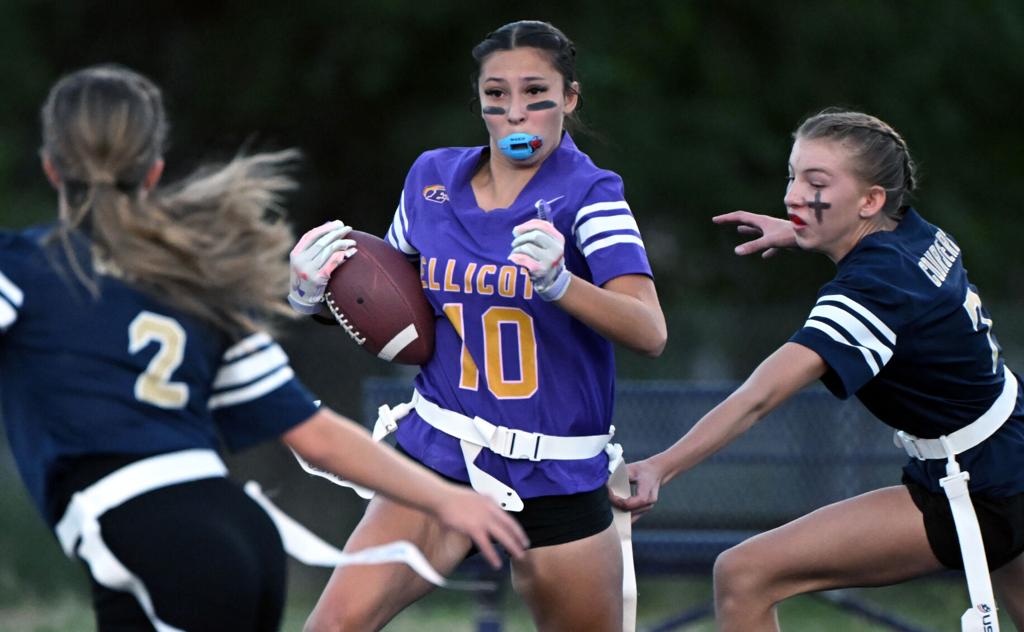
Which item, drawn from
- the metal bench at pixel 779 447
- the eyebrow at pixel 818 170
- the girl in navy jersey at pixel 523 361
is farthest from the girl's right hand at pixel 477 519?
the metal bench at pixel 779 447

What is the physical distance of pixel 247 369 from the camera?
333cm

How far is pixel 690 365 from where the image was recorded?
9766 millimetres

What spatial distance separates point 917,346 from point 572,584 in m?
1.15

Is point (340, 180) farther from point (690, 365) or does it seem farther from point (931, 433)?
point (931, 433)

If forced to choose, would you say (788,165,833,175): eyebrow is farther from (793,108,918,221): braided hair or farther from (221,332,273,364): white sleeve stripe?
(221,332,273,364): white sleeve stripe

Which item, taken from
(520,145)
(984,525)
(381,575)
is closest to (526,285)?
(520,145)

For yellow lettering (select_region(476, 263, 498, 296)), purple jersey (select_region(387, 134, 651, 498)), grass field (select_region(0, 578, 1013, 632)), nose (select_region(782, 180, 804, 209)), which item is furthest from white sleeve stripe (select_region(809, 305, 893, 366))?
grass field (select_region(0, 578, 1013, 632))

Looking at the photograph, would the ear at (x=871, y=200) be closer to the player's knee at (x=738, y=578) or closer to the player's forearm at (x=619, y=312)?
the player's forearm at (x=619, y=312)

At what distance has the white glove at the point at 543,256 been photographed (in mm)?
3883

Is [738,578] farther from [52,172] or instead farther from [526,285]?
[52,172]

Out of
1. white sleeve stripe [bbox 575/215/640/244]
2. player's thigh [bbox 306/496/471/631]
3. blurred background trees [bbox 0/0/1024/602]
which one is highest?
white sleeve stripe [bbox 575/215/640/244]

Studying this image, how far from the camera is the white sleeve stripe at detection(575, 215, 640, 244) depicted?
420cm

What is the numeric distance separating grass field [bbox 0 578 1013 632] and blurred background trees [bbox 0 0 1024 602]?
278cm

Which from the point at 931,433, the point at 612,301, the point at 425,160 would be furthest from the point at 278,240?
the point at 931,433
